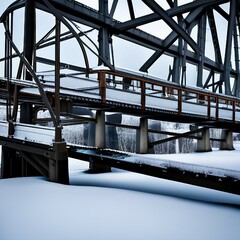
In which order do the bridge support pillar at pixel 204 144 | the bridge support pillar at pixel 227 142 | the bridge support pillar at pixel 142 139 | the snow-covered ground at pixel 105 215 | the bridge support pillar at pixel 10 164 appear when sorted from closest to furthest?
the snow-covered ground at pixel 105 215 < the bridge support pillar at pixel 10 164 < the bridge support pillar at pixel 142 139 < the bridge support pillar at pixel 204 144 < the bridge support pillar at pixel 227 142

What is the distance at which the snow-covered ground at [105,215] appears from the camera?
5.63 ft

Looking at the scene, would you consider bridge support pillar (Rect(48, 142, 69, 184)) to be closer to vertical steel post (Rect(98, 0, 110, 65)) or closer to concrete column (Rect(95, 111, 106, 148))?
concrete column (Rect(95, 111, 106, 148))

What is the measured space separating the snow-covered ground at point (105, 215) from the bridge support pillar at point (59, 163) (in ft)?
0.51

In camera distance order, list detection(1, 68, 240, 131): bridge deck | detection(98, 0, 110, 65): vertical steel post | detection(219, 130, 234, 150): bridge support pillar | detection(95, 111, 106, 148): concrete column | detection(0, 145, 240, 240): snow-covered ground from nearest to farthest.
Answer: detection(0, 145, 240, 240): snow-covered ground, detection(1, 68, 240, 131): bridge deck, detection(95, 111, 106, 148): concrete column, detection(219, 130, 234, 150): bridge support pillar, detection(98, 0, 110, 65): vertical steel post

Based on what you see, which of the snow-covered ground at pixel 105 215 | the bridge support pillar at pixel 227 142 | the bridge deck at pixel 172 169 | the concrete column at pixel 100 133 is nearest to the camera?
the snow-covered ground at pixel 105 215

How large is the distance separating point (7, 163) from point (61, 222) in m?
2.75

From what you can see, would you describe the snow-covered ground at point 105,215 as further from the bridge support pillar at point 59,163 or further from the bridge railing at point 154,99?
the bridge railing at point 154,99

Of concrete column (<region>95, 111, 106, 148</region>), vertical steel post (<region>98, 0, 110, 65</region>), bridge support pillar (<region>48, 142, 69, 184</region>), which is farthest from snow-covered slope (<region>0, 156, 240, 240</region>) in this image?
vertical steel post (<region>98, 0, 110, 65</region>)

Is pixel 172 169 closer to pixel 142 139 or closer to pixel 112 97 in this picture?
pixel 112 97

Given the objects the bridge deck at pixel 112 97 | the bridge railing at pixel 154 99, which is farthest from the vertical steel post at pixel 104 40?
the bridge deck at pixel 112 97

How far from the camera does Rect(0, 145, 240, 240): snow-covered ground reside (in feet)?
5.63

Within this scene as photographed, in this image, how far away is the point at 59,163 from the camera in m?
2.96

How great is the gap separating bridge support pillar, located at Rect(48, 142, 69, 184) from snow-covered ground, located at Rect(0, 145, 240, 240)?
0.51 ft

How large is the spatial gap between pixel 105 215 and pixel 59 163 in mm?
1129
